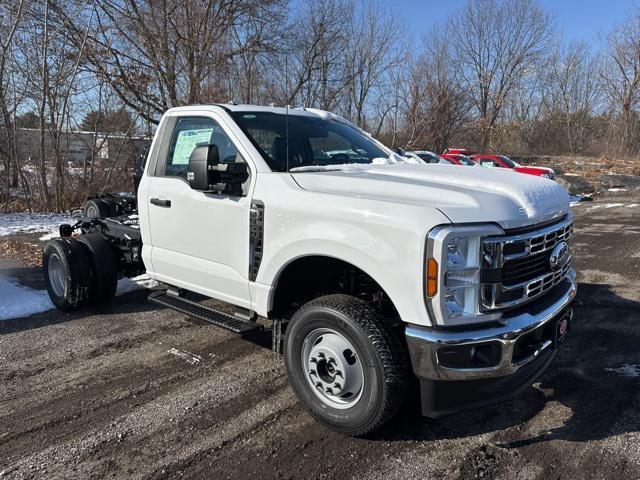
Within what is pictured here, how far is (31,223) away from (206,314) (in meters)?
10.0

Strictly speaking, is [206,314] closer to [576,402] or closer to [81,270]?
[81,270]

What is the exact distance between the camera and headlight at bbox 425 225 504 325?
8.54ft

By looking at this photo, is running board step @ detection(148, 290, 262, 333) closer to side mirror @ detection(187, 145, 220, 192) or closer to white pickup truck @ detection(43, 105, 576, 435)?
white pickup truck @ detection(43, 105, 576, 435)

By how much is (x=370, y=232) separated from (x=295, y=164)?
46.6 inches

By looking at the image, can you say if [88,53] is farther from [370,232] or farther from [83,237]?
[370,232]

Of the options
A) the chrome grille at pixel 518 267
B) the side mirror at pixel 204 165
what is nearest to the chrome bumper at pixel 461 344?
the chrome grille at pixel 518 267

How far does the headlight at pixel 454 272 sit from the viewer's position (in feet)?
8.54

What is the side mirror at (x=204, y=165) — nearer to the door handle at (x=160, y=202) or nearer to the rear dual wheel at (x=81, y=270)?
the door handle at (x=160, y=202)

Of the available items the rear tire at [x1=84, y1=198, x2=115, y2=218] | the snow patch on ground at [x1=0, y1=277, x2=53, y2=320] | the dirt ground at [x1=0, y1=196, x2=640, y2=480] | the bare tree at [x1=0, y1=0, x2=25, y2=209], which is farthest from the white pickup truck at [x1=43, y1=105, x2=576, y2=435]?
the bare tree at [x1=0, y1=0, x2=25, y2=209]

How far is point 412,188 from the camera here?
3043 millimetres

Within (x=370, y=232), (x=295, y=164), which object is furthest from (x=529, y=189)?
(x=295, y=164)

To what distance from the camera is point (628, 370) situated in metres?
4.08

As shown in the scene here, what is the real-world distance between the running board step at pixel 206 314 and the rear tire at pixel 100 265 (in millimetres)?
1126

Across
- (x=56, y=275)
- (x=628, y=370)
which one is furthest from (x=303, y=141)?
(x=56, y=275)
